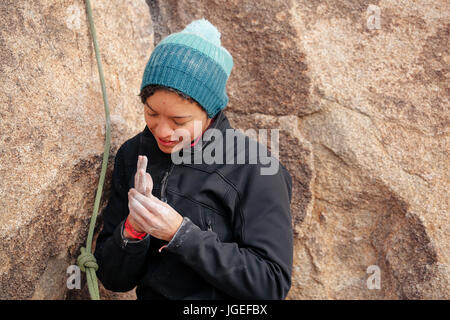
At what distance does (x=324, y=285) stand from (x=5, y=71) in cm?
152

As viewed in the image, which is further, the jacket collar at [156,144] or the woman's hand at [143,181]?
the jacket collar at [156,144]

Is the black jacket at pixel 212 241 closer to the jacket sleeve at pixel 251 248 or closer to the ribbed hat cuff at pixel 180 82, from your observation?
the jacket sleeve at pixel 251 248

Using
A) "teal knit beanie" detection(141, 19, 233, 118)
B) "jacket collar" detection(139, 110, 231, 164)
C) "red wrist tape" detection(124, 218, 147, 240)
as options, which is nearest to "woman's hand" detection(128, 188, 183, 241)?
"red wrist tape" detection(124, 218, 147, 240)

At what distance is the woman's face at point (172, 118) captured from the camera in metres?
1.41

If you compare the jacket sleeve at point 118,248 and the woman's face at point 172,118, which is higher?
the woman's face at point 172,118

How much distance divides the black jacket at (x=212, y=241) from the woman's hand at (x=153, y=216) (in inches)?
1.1

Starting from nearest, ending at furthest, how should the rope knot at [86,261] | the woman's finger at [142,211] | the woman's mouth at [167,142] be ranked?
1. the woman's finger at [142,211]
2. the woman's mouth at [167,142]
3. the rope knot at [86,261]

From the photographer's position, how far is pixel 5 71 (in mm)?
1475

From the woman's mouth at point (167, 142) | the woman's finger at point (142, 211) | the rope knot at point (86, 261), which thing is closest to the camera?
the woman's finger at point (142, 211)

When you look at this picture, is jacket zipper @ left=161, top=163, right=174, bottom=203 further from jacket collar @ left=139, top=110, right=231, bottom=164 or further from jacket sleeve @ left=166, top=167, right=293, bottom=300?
jacket sleeve @ left=166, top=167, right=293, bottom=300

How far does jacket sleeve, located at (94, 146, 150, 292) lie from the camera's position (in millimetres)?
1491

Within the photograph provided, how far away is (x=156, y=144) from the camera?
1.60 metres

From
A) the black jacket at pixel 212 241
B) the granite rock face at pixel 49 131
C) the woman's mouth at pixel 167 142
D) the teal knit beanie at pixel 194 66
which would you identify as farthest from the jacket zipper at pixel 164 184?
the granite rock face at pixel 49 131

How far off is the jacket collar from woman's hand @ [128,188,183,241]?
9.4 inches
